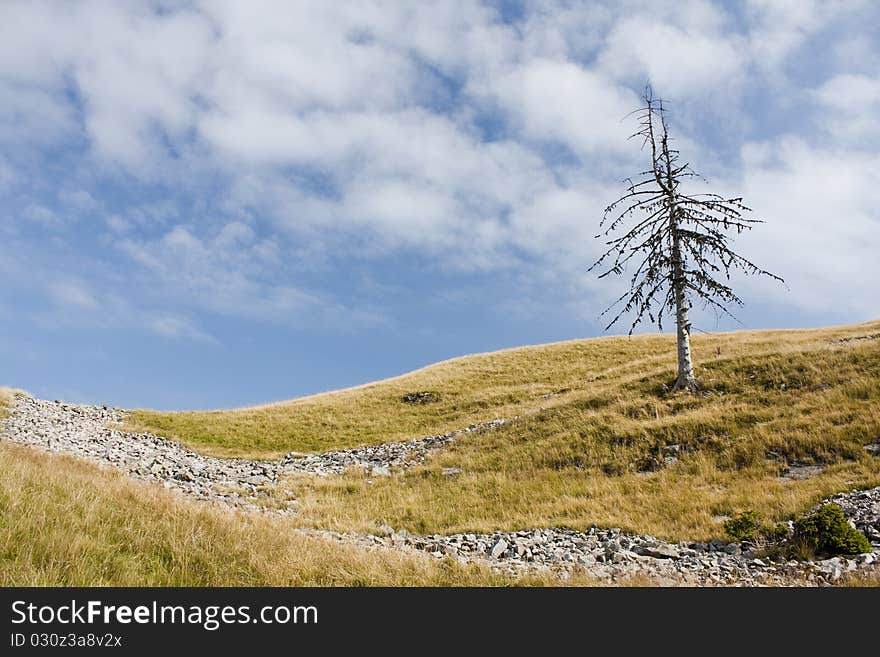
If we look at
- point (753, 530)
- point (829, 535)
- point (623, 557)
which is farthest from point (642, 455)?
point (623, 557)

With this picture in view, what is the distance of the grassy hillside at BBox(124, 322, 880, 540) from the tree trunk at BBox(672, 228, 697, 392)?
81cm

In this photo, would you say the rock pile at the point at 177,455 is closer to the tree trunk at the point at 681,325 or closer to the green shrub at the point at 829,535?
the tree trunk at the point at 681,325

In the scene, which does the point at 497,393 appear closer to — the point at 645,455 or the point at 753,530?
the point at 645,455

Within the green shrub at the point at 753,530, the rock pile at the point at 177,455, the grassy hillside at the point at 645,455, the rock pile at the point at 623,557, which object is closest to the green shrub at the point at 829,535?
the rock pile at the point at 623,557

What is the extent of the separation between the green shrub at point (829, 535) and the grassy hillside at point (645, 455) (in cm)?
151

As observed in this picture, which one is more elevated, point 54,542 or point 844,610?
point 54,542

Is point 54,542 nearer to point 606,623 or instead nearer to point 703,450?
point 606,623

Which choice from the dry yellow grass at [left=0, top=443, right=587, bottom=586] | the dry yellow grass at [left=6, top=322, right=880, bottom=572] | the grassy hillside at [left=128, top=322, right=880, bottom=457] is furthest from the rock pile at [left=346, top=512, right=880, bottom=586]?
the grassy hillside at [left=128, top=322, right=880, bottom=457]

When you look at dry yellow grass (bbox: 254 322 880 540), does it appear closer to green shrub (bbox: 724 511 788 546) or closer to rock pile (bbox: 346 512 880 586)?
green shrub (bbox: 724 511 788 546)

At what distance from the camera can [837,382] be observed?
21.4m

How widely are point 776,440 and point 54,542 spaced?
18777 mm

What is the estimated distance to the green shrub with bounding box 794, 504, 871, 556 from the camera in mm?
10281

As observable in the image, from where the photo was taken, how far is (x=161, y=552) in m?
7.06

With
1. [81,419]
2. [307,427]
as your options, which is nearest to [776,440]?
[307,427]
